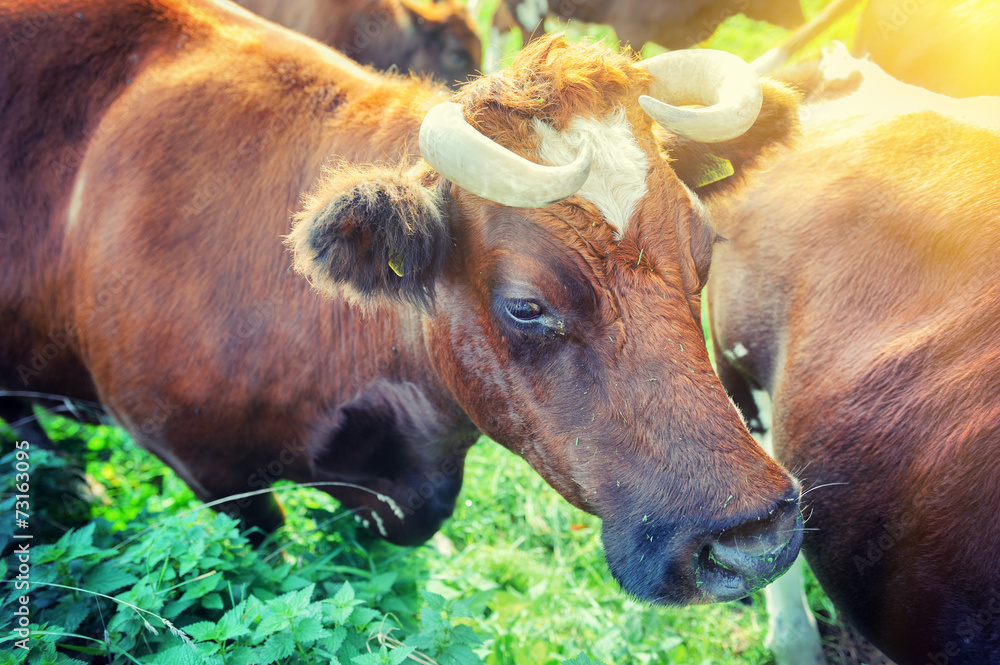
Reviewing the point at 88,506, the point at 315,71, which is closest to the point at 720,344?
the point at 315,71

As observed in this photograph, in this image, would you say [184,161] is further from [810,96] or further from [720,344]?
[810,96]

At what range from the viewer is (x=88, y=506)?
150 inches

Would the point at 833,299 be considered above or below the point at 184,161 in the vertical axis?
below

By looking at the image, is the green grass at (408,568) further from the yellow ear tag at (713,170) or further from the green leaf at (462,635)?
the yellow ear tag at (713,170)

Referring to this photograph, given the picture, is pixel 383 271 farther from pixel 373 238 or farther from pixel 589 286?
pixel 589 286

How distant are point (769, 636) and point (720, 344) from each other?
5.03ft

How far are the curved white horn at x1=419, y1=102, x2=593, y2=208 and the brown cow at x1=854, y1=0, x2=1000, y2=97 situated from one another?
102 inches

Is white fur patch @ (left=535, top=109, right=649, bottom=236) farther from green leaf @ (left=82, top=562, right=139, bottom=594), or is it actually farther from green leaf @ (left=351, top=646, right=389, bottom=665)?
green leaf @ (left=82, top=562, right=139, bottom=594)

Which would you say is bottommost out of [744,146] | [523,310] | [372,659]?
[372,659]

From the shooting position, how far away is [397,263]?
2.21m

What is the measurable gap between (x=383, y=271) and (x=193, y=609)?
59.3 inches

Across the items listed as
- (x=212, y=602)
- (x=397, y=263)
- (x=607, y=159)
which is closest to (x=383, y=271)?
(x=397, y=263)

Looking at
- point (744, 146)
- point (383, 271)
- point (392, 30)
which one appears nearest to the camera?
point (383, 271)

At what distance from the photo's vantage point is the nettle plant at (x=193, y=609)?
2.13 meters
